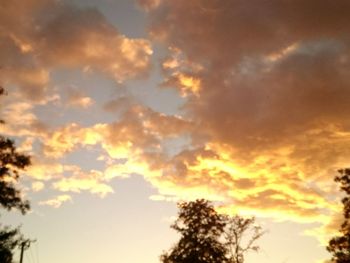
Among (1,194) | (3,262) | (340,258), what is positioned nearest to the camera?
(1,194)

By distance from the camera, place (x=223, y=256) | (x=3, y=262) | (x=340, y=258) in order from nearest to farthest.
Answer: (x=3, y=262)
(x=340, y=258)
(x=223, y=256)

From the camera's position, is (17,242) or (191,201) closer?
(17,242)

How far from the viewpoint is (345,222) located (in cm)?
4359

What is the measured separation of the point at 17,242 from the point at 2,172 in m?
9.08

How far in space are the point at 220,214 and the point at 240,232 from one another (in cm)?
375

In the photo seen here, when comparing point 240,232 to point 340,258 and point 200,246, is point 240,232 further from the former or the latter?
point 340,258

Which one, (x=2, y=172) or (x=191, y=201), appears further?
(x=191, y=201)

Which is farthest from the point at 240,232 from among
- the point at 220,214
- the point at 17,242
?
the point at 17,242

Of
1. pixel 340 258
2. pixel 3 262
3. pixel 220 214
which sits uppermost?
pixel 220 214

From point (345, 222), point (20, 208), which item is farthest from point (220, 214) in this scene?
point (20, 208)

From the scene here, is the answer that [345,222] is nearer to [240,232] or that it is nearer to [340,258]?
[340,258]

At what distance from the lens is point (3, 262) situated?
106 ft

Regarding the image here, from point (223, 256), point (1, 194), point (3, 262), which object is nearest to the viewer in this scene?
point (1, 194)

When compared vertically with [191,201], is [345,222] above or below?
below
